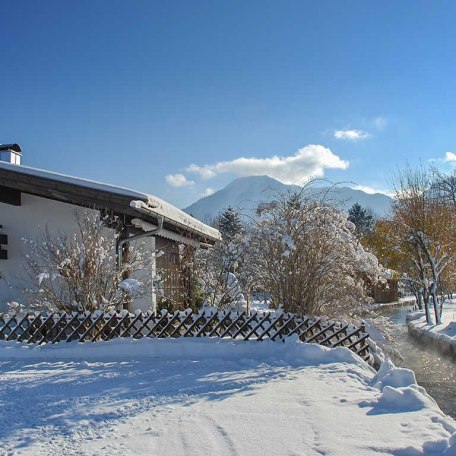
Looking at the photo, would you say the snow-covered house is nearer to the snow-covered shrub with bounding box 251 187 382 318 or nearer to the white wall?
the white wall

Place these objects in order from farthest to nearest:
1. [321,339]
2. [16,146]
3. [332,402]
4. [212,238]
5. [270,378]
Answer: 1. [212,238]
2. [16,146]
3. [321,339]
4. [270,378]
5. [332,402]

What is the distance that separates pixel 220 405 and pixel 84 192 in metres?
6.28

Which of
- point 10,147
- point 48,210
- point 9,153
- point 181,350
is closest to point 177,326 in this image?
point 181,350

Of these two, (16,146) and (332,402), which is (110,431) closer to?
(332,402)

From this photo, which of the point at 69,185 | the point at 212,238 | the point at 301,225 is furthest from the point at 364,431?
the point at 212,238

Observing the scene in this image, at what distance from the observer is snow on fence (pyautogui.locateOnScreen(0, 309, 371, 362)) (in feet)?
25.3

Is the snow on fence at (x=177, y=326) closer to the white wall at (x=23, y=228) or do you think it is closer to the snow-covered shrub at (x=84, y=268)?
the snow-covered shrub at (x=84, y=268)

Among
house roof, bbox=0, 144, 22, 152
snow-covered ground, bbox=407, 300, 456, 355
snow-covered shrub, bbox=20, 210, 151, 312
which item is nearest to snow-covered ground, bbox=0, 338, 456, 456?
snow-covered shrub, bbox=20, 210, 151, 312

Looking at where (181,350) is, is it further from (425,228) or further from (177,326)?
(425,228)

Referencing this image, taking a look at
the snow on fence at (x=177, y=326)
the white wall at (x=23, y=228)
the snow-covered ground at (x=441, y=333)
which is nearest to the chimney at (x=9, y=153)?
the white wall at (x=23, y=228)

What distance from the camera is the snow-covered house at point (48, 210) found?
9.52m

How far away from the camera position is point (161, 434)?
384 cm

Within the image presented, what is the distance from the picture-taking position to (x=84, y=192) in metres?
9.53

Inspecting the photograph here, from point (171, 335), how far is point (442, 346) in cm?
989
